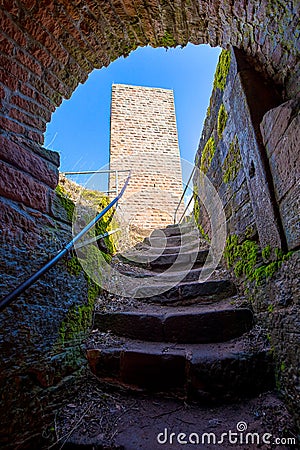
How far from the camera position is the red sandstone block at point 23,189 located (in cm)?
112

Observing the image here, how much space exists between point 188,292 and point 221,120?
1.68 meters

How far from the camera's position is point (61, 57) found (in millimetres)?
1470

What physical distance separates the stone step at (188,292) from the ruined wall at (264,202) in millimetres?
146

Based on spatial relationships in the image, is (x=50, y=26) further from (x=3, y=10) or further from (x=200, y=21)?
(x=200, y=21)

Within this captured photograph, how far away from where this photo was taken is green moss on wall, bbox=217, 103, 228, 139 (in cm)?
229

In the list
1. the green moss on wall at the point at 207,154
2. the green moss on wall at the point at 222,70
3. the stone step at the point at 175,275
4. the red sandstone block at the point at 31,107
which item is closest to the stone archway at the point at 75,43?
the red sandstone block at the point at 31,107

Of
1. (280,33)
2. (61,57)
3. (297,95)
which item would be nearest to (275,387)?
(297,95)

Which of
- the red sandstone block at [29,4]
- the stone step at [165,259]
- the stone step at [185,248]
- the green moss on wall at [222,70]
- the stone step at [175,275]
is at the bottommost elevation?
the stone step at [175,275]

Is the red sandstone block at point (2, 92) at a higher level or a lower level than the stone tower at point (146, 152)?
lower

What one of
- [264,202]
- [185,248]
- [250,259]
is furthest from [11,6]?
[185,248]

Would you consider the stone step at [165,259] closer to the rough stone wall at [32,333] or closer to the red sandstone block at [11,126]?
the rough stone wall at [32,333]

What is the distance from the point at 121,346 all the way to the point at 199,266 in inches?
56.7

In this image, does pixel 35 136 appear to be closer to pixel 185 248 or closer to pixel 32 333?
pixel 32 333

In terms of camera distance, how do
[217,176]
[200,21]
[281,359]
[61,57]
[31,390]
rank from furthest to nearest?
1. [217,176]
2. [200,21]
3. [61,57]
4. [281,359]
5. [31,390]
